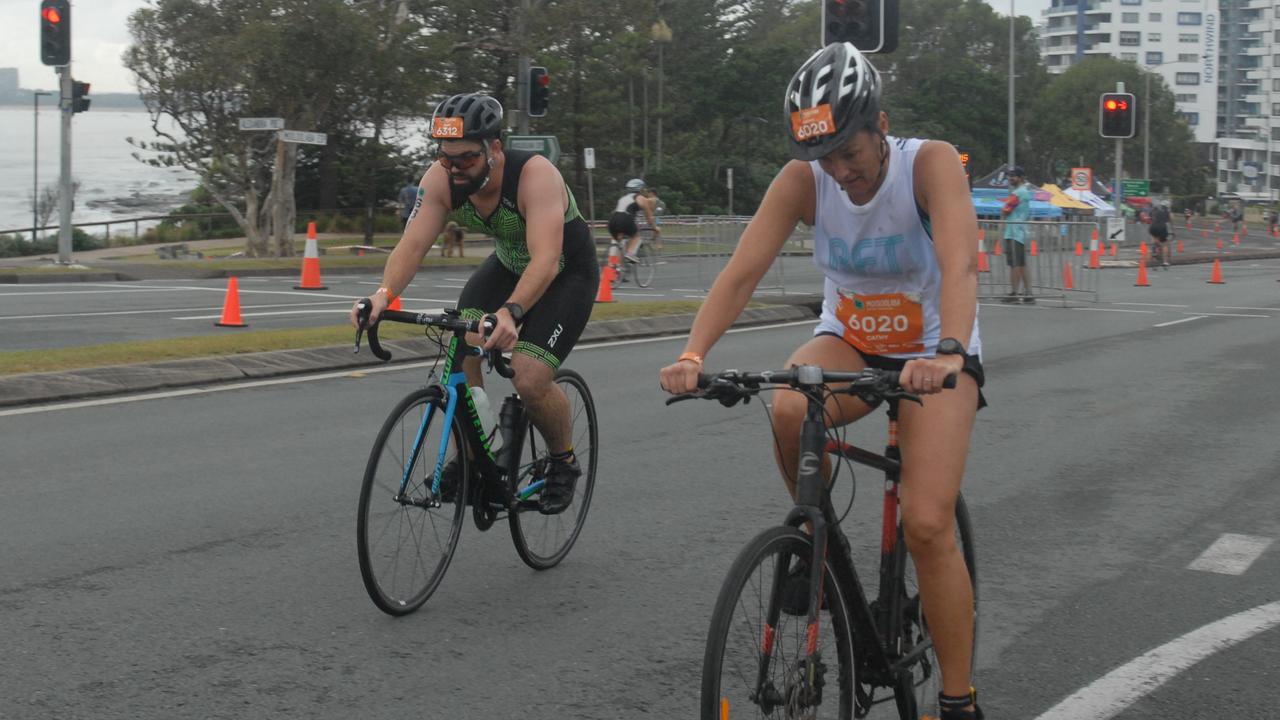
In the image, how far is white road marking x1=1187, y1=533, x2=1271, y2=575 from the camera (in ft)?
21.2

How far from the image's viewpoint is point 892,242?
417cm

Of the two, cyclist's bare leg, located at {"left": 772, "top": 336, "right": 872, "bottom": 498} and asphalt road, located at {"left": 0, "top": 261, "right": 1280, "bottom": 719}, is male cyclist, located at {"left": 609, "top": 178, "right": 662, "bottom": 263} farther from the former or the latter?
A: cyclist's bare leg, located at {"left": 772, "top": 336, "right": 872, "bottom": 498}

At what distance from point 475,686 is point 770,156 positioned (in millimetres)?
69954

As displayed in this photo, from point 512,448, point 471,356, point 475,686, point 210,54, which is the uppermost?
point 210,54

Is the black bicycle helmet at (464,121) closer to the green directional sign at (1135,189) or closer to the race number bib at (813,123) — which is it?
the race number bib at (813,123)

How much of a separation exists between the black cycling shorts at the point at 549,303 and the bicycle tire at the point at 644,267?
20879 mm

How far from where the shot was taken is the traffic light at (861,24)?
15977mm

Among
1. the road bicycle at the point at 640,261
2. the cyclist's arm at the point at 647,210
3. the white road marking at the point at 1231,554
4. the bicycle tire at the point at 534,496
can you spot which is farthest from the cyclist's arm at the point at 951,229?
the cyclist's arm at the point at 647,210

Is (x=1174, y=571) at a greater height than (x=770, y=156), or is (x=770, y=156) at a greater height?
(x=770, y=156)

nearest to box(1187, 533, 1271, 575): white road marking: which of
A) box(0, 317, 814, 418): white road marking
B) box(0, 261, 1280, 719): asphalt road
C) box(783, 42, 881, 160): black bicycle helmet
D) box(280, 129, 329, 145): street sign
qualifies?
box(0, 261, 1280, 719): asphalt road

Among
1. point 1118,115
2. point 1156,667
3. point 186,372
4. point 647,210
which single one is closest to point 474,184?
point 1156,667

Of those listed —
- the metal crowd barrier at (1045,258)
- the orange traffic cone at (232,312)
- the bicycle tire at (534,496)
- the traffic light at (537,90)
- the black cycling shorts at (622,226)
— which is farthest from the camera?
the traffic light at (537,90)

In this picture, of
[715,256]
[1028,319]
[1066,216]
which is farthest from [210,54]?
[1066,216]

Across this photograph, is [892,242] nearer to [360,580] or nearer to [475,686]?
[475,686]
